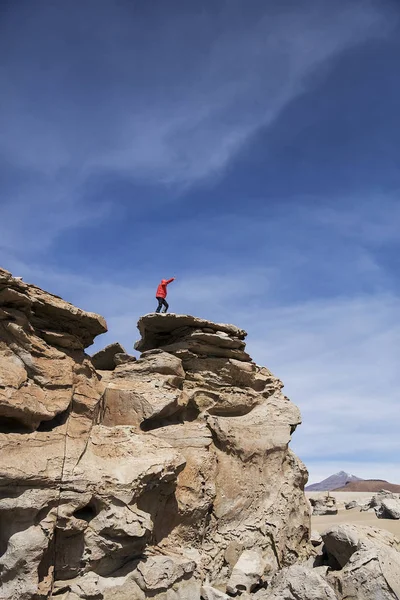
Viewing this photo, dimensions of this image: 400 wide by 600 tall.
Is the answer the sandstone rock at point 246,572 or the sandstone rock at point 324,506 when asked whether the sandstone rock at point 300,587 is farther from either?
the sandstone rock at point 324,506

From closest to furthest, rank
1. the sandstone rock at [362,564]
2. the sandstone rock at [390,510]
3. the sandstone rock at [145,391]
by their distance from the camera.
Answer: the sandstone rock at [362,564] < the sandstone rock at [145,391] < the sandstone rock at [390,510]

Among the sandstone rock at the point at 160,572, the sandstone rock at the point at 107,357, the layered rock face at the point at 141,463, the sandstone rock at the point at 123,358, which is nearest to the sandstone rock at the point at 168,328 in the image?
the layered rock face at the point at 141,463

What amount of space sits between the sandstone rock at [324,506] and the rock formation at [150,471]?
29.3 feet

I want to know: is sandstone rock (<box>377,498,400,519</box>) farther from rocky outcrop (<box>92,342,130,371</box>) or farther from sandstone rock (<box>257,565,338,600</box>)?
rocky outcrop (<box>92,342,130,371</box>)

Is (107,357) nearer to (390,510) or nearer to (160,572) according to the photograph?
(160,572)

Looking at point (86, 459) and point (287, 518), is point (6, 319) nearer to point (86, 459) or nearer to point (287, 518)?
point (86, 459)

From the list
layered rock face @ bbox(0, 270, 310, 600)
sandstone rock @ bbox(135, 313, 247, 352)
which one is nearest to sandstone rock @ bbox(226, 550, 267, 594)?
layered rock face @ bbox(0, 270, 310, 600)

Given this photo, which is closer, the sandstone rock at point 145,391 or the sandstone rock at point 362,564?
the sandstone rock at point 362,564

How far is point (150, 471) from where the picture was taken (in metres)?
9.68

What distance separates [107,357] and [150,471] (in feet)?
15.1

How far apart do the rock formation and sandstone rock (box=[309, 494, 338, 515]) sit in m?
8.92

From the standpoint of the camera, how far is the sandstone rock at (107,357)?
13.6 m

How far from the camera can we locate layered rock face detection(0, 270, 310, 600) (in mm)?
8531

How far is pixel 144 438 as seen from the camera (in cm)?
1066
